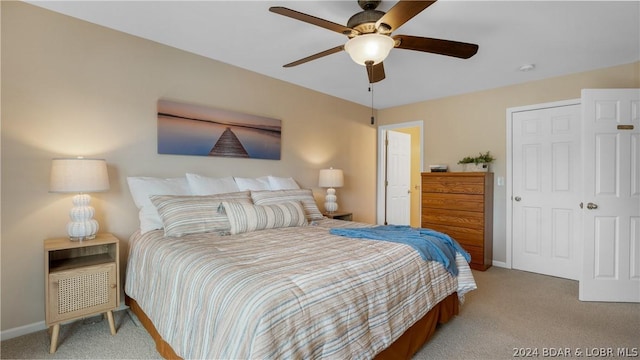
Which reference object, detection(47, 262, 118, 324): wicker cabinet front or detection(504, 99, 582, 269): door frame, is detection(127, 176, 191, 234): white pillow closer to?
detection(47, 262, 118, 324): wicker cabinet front

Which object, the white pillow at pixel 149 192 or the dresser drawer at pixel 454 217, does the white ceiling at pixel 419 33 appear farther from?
the dresser drawer at pixel 454 217

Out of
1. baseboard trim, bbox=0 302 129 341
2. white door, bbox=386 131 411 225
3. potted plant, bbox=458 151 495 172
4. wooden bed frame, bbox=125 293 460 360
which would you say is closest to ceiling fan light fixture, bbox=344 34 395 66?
wooden bed frame, bbox=125 293 460 360

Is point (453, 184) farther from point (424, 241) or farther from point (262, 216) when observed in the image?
point (262, 216)

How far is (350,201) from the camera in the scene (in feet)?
15.4

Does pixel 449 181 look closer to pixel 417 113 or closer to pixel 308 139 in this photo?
pixel 417 113

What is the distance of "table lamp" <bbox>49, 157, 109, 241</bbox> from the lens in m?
1.99

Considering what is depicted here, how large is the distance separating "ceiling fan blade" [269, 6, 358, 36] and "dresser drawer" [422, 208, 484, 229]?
2.83m

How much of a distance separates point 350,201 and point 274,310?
3.64m

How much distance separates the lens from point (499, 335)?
2.15 metres

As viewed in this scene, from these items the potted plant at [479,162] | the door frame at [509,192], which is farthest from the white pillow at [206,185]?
the door frame at [509,192]

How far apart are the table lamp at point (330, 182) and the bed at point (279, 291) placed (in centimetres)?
153

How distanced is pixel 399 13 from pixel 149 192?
2.29 m

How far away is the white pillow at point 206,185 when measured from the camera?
8.83 ft

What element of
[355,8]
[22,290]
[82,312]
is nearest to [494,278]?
[355,8]
